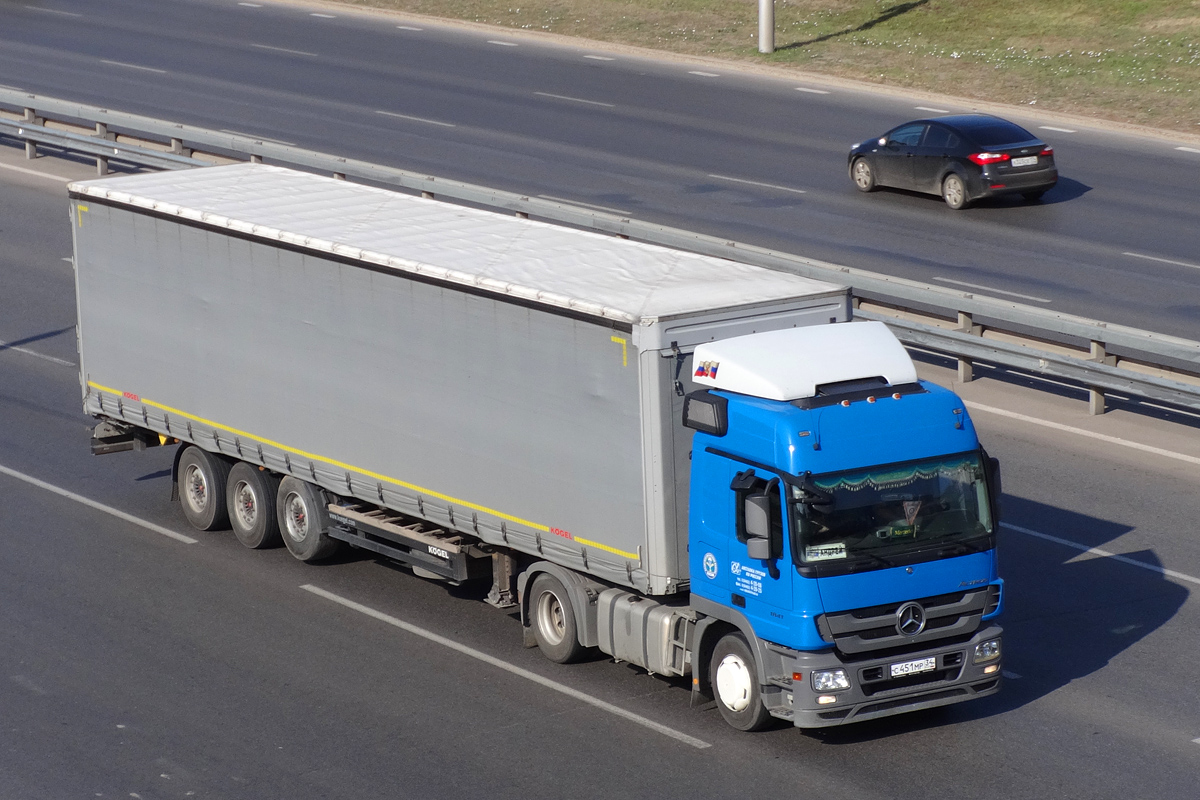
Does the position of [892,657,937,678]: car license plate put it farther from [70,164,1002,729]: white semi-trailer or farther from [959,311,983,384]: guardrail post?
[959,311,983,384]: guardrail post

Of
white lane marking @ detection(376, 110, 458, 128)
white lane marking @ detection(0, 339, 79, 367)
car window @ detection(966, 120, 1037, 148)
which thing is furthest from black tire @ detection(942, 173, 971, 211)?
white lane marking @ detection(0, 339, 79, 367)

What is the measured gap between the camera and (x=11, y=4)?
49094 millimetres

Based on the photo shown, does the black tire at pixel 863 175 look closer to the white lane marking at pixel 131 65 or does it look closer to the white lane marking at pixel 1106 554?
the white lane marking at pixel 1106 554

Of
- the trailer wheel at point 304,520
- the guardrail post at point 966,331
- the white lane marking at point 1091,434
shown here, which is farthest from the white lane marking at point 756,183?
the trailer wheel at point 304,520

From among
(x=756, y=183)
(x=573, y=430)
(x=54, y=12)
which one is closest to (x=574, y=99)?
(x=756, y=183)

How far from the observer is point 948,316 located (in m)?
21.0

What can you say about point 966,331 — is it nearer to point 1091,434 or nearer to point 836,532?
point 1091,434

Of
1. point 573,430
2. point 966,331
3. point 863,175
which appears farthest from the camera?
point 863,175

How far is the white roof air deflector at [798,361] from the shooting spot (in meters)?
10.3

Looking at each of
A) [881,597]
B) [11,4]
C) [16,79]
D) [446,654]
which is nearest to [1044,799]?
[881,597]

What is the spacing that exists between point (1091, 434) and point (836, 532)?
8.01 metres

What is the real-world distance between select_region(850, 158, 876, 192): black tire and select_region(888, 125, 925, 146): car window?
0.60 m

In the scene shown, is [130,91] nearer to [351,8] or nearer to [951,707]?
[351,8]

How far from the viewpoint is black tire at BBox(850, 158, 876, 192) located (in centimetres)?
2867
